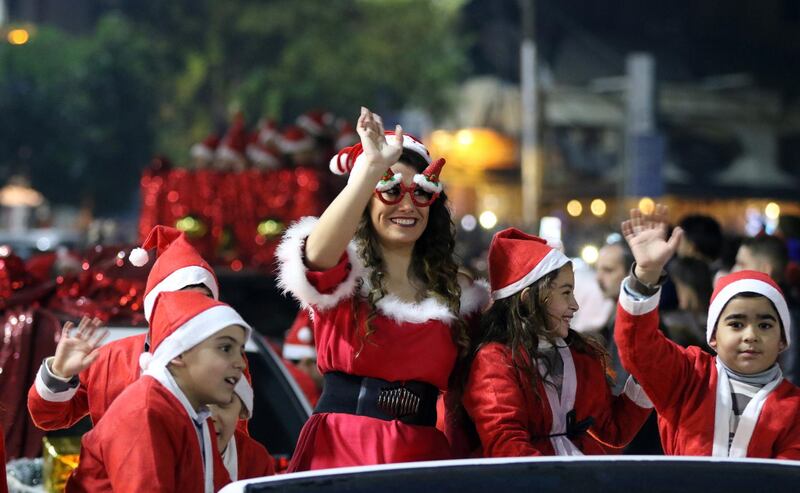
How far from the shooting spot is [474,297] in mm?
4859

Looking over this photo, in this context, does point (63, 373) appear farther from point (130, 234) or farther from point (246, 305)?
point (130, 234)

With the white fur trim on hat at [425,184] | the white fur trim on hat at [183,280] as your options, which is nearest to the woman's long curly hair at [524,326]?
the white fur trim on hat at [425,184]

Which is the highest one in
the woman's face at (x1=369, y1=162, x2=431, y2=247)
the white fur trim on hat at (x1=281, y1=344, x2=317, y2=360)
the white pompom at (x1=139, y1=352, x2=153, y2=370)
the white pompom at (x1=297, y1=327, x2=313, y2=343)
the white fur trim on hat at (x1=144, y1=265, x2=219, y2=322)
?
the woman's face at (x1=369, y1=162, x2=431, y2=247)

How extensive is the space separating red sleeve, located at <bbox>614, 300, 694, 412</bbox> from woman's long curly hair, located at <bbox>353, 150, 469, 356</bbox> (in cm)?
48

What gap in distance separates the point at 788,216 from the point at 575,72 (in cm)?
4939

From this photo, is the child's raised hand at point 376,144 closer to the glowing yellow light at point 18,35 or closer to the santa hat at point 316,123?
the santa hat at point 316,123

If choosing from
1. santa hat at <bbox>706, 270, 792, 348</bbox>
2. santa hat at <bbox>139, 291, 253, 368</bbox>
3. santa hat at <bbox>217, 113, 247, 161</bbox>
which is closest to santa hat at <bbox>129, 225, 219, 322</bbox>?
santa hat at <bbox>139, 291, 253, 368</bbox>

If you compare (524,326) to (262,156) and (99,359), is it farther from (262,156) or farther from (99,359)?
(262,156)

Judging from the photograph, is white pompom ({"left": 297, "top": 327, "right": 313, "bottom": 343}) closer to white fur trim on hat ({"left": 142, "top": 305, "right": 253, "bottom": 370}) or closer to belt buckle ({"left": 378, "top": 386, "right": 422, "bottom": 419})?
belt buckle ({"left": 378, "top": 386, "right": 422, "bottom": 419})

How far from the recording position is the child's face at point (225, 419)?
4.47 m

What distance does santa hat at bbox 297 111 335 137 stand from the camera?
15.0 metres

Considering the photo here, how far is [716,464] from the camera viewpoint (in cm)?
339

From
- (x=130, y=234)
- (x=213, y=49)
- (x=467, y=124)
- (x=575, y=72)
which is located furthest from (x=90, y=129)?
(x=130, y=234)

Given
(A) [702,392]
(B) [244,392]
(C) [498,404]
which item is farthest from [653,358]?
(B) [244,392]
